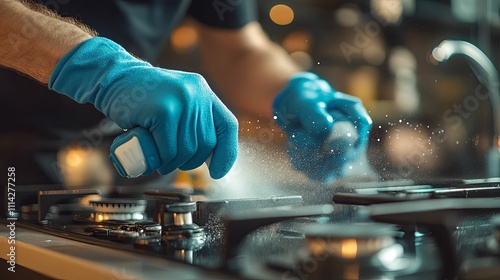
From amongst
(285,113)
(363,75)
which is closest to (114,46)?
(285,113)

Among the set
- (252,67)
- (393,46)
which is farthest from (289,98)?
(393,46)

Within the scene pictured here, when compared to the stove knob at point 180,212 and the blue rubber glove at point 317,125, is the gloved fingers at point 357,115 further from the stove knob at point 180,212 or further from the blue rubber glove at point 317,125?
the stove knob at point 180,212

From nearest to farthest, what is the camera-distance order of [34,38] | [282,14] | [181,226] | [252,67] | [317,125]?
[181,226]
[34,38]
[317,125]
[252,67]
[282,14]

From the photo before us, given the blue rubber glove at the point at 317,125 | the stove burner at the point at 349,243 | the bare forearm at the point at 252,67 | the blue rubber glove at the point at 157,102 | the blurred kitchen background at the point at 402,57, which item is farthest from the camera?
the blurred kitchen background at the point at 402,57

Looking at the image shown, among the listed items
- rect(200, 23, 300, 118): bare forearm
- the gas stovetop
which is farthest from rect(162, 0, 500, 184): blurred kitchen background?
the gas stovetop

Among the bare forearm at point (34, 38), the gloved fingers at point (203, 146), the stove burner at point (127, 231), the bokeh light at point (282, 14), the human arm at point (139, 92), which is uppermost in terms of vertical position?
the bokeh light at point (282, 14)

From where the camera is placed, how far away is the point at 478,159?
1666 millimetres

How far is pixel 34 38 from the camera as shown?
0.88m

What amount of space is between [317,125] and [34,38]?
0.50 metres

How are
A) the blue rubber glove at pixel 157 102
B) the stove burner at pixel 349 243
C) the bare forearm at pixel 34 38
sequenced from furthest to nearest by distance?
1. the bare forearm at pixel 34 38
2. the blue rubber glove at pixel 157 102
3. the stove burner at pixel 349 243

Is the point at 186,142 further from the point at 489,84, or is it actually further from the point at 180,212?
the point at 489,84

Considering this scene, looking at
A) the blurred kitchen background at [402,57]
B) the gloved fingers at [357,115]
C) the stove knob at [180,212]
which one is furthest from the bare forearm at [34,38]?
the blurred kitchen background at [402,57]

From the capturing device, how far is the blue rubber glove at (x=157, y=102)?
0.73 metres

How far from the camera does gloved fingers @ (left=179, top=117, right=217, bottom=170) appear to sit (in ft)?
2.61
